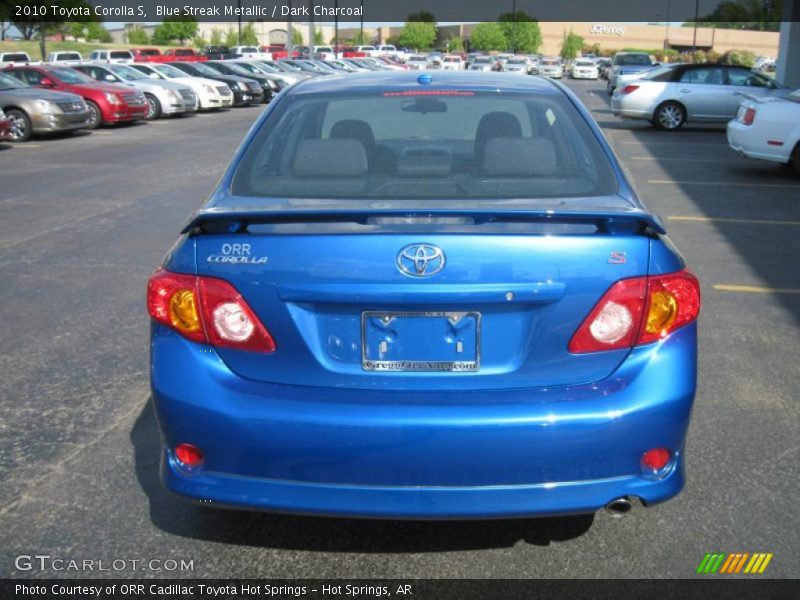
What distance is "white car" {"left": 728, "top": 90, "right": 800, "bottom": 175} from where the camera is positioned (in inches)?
514

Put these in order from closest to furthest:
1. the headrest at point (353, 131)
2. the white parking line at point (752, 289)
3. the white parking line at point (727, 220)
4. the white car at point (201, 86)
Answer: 1. the headrest at point (353, 131)
2. the white parking line at point (752, 289)
3. the white parking line at point (727, 220)
4. the white car at point (201, 86)

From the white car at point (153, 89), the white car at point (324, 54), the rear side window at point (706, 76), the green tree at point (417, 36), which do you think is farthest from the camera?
the green tree at point (417, 36)

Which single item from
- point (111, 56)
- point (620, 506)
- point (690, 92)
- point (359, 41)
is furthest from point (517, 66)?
point (620, 506)

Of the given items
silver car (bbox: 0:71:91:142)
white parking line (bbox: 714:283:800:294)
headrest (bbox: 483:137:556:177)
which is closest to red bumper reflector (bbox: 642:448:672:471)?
headrest (bbox: 483:137:556:177)

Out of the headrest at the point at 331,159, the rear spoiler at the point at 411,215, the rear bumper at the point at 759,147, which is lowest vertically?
the rear bumper at the point at 759,147

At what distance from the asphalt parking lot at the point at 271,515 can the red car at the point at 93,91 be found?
1357cm

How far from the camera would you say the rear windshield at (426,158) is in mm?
3438

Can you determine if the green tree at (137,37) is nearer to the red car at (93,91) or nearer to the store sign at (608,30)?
the store sign at (608,30)

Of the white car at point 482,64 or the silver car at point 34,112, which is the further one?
the white car at point 482,64

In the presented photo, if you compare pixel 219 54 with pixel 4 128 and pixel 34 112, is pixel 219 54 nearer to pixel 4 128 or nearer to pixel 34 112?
pixel 34 112

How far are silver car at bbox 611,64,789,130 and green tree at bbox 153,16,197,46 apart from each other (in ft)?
294

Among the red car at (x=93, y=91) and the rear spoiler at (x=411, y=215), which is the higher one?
the rear spoiler at (x=411, y=215)

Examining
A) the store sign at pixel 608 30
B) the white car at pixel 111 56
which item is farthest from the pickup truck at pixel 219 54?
the store sign at pixel 608 30

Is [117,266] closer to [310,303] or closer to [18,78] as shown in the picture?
[310,303]
